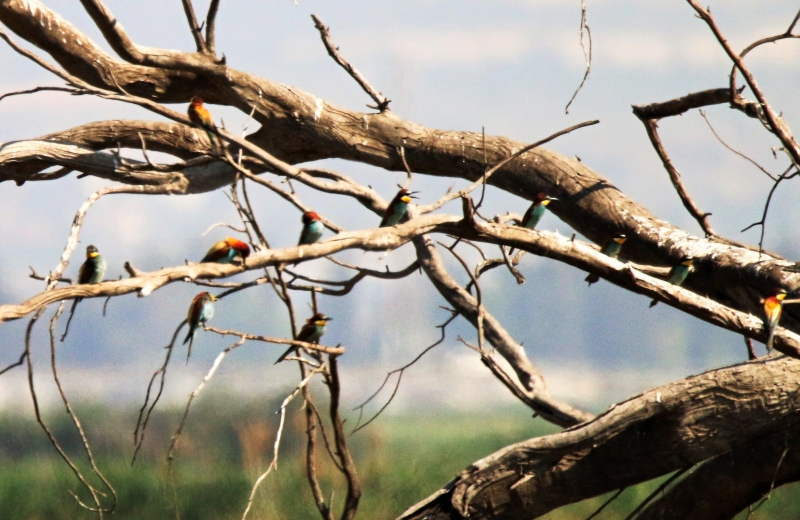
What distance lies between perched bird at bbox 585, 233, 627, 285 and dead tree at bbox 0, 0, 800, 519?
44mm

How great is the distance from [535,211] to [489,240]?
116cm

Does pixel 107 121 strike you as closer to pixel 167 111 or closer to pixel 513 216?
pixel 167 111

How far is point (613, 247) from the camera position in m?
2.99

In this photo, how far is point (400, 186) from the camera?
284 centimetres

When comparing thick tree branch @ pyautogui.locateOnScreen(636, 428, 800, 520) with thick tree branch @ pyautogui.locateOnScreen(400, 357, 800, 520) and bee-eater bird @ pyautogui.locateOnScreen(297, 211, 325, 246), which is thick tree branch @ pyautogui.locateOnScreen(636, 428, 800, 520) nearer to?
thick tree branch @ pyautogui.locateOnScreen(400, 357, 800, 520)

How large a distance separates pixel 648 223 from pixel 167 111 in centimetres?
184

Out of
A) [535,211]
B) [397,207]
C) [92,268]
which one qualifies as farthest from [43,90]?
[535,211]

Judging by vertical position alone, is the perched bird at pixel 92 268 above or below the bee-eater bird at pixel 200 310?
above

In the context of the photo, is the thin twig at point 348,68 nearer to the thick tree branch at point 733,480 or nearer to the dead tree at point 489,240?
the dead tree at point 489,240

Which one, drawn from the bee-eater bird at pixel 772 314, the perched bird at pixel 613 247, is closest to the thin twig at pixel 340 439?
the perched bird at pixel 613 247

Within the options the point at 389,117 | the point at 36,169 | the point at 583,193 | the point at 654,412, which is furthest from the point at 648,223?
the point at 36,169

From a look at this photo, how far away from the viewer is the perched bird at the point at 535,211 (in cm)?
320

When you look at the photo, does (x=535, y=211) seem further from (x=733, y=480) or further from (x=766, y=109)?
(x=733, y=480)

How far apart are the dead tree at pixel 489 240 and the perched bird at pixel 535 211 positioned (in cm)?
4
